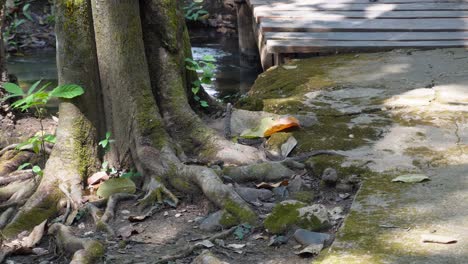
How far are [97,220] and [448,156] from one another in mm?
2116

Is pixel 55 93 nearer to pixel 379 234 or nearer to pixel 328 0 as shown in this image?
pixel 379 234

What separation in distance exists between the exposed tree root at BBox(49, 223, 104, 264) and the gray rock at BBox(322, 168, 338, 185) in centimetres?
138

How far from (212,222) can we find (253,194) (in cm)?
39

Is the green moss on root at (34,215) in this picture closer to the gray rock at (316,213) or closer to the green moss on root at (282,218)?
the green moss on root at (282,218)

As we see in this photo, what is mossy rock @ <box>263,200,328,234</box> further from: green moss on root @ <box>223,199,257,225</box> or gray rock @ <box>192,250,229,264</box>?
gray rock @ <box>192,250,229,264</box>

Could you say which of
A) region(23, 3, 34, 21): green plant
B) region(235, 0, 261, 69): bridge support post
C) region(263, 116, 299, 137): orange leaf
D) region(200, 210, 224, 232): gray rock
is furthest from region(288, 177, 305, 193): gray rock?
region(23, 3, 34, 21): green plant

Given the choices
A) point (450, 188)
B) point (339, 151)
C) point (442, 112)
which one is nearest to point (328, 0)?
point (442, 112)

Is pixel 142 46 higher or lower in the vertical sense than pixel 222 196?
higher

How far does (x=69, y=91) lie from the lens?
14.6 ft

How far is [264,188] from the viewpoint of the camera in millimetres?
4246

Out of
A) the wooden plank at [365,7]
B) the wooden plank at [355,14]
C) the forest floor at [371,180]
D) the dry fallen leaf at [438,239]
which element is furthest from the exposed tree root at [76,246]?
the wooden plank at [365,7]

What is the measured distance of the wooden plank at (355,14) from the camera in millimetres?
8578

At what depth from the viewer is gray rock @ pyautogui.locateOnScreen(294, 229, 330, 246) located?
11.5 feet

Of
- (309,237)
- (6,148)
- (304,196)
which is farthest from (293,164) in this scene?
(6,148)
